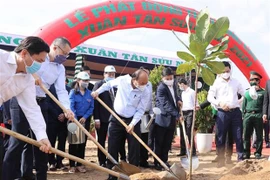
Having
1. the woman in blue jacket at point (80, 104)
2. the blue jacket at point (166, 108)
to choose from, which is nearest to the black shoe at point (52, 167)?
the woman in blue jacket at point (80, 104)

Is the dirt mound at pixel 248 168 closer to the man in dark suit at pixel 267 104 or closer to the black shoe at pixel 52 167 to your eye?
the man in dark suit at pixel 267 104

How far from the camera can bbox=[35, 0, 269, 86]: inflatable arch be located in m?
7.66

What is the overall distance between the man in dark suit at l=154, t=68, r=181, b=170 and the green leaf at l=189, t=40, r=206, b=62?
4.78ft

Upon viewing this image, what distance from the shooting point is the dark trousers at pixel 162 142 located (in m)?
5.57

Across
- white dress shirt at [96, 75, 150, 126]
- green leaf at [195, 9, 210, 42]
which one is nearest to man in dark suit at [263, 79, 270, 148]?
green leaf at [195, 9, 210, 42]

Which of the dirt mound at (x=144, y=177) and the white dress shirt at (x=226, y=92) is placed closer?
the dirt mound at (x=144, y=177)

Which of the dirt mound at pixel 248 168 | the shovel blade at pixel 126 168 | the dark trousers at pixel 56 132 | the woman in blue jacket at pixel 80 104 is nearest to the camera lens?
the shovel blade at pixel 126 168

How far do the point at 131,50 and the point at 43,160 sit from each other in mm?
9597

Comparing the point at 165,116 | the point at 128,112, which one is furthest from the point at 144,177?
the point at 165,116

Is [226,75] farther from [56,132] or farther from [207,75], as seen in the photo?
[56,132]

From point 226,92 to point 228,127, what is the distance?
23.3 inches

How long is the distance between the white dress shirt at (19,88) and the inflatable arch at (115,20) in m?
4.65

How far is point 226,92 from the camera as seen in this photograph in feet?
19.5

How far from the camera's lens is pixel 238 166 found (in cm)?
455
